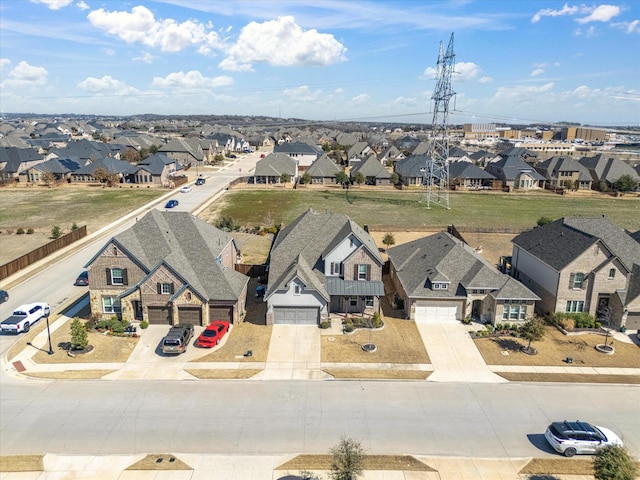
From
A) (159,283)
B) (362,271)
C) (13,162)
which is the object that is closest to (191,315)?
(159,283)

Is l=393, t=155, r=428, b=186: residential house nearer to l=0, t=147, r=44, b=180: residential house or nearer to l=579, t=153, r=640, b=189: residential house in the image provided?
l=579, t=153, r=640, b=189: residential house

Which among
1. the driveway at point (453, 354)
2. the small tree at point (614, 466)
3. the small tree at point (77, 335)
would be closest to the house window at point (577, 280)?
the driveway at point (453, 354)

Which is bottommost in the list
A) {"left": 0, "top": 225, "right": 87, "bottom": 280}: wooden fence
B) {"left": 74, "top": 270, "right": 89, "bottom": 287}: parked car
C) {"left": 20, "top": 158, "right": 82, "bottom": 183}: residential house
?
{"left": 74, "top": 270, "right": 89, "bottom": 287}: parked car

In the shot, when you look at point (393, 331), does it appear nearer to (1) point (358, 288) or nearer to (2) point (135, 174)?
(1) point (358, 288)

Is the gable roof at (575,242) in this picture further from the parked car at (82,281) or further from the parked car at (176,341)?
the parked car at (82,281)

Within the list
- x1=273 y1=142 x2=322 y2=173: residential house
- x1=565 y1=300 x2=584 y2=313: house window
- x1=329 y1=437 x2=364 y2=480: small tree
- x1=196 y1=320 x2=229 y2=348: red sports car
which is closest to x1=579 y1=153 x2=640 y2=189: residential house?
x1=273 y1=142 x2=322 y2=173: residential house
